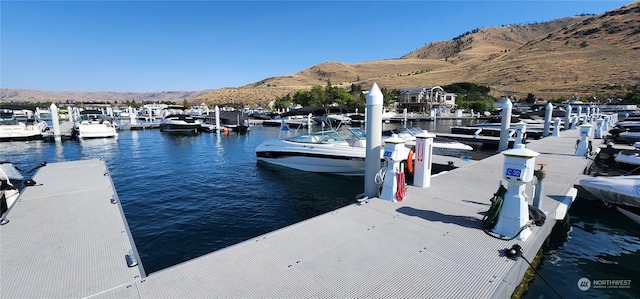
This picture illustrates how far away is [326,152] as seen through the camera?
12.9 meters

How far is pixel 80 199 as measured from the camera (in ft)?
22.1

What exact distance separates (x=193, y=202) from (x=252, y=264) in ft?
22.2

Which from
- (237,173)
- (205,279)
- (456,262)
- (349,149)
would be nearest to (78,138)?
(237,173)

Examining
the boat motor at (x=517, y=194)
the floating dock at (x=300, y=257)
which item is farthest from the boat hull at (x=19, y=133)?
the boat motor at (x=517, y=194)

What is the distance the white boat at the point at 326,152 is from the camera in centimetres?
1251

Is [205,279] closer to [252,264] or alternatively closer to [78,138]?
[252,264]

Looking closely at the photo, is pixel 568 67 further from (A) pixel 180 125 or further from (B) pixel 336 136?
(B) pixel 336 136

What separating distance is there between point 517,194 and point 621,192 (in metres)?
4.22

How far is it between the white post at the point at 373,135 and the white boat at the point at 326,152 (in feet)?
17.1

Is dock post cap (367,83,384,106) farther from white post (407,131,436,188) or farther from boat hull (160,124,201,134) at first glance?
boat hull (160,124,201,134)

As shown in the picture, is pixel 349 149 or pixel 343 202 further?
pixel 349 149

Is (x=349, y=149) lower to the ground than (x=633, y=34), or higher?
lower

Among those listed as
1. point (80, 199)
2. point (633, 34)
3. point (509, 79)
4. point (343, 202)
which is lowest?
point (343, 202)

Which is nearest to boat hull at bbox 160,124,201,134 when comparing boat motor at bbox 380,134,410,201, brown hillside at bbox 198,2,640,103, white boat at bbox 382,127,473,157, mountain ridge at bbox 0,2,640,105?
white boat at bbox 382,127,473,157
